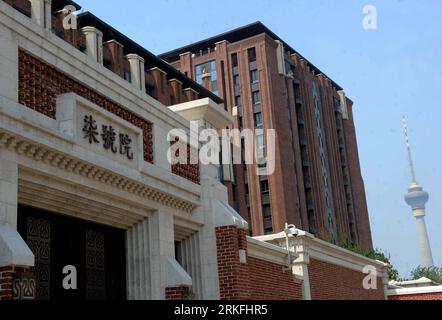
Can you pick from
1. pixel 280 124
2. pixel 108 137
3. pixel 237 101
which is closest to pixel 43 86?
pixel 108 137

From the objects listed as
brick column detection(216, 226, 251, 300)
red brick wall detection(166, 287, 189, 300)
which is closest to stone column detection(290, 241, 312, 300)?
brick column detection(216, 226, 251, 300)

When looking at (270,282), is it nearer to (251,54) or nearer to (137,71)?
(137,71)

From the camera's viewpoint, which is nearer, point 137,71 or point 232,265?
point 137,71

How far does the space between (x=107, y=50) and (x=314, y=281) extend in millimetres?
25685

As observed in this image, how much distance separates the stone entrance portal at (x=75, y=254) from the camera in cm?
964

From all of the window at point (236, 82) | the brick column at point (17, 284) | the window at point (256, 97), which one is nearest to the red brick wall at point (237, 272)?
the brick column at point (17, 284)

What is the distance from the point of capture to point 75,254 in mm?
10547

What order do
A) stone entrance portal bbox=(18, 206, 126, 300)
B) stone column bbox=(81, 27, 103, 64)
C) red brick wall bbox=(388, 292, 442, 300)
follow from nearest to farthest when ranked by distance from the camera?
stone entrance portal bbox=(18, 206, 126, 300) < stone column bbox=(81, 27, 103, 64) < red brick wall bbox=(388, 292, 442, 300)

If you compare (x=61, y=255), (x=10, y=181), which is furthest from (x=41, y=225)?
(x=10, y=181)

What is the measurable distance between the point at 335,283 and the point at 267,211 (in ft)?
112

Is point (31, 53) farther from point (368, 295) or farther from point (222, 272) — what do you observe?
point (368, 295)

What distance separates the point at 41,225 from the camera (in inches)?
388

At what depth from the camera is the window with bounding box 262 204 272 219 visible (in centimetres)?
5473

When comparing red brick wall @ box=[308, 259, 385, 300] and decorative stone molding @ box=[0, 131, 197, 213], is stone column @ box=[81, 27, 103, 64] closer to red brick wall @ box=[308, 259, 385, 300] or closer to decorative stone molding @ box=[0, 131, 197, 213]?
decorative stone molding @ box=[0, 131, 197, 213]
